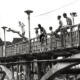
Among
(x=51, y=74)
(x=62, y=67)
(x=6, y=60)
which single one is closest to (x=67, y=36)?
(x=62, y=67)

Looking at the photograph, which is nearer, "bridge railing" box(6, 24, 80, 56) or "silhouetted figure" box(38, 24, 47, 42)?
"bridge railing" box(6, 24, 80, 56)

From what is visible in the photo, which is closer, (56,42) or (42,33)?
(56,42)

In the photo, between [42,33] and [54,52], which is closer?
[54,52]

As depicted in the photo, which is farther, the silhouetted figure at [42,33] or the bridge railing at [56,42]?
the silhouetted figure at [42,33]

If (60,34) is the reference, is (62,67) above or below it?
below

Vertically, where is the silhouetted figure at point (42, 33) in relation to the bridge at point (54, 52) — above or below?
above

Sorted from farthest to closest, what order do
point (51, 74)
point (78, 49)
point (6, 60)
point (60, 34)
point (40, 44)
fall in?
point (6, 60), point (40, 44), point (51, 74), point (60, 34), point (78, 49)

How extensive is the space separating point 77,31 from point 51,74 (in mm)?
3997

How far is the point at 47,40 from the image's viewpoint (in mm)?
19953

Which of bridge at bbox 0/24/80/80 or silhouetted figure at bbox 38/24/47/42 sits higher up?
silhouetted figure at bbox 38/24/47/42

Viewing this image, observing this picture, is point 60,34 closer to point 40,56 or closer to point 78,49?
point 78,49

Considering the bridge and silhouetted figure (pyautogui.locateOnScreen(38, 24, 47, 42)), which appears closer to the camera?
the bridge

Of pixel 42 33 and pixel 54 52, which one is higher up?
pixel 42 33

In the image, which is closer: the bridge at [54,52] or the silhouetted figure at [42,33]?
the bridge at [54,52]
